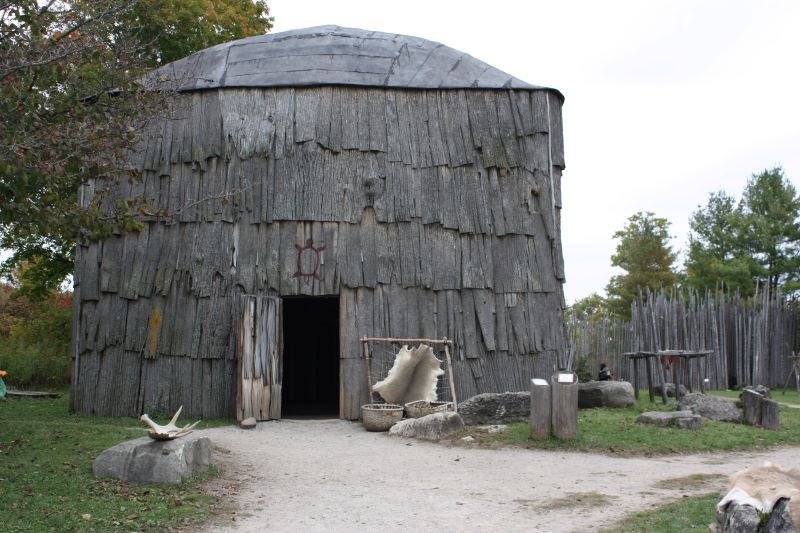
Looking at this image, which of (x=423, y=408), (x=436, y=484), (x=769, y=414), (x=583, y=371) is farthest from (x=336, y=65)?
(x=583, y=371)

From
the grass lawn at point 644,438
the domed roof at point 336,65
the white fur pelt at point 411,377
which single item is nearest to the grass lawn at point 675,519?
the grass lawn at point 644,438

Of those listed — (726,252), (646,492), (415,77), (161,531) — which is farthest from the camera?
(726,252)

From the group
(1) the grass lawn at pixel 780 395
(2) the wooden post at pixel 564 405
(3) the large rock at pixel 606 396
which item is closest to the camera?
(2) the wooden post at pixel 564 405

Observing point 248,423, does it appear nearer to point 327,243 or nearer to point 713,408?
point 327,243

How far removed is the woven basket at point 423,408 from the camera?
1152 cm

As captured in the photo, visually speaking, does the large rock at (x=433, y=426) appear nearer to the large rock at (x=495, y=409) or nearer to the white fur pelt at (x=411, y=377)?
the large rock at (x=495, y=409)

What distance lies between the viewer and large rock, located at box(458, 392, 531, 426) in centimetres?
1109

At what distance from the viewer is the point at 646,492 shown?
704cm

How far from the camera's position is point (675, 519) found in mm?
5844

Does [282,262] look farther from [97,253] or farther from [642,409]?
[642,409]

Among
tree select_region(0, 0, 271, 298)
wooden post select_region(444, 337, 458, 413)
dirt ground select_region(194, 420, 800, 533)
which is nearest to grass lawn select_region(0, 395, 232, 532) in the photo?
dirt ground select_region(194, 420, 800, 533)

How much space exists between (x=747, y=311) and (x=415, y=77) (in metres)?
11.4

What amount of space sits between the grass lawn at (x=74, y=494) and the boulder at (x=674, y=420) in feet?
20.7

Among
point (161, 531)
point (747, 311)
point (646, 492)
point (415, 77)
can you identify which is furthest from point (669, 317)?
point (161, 531)
